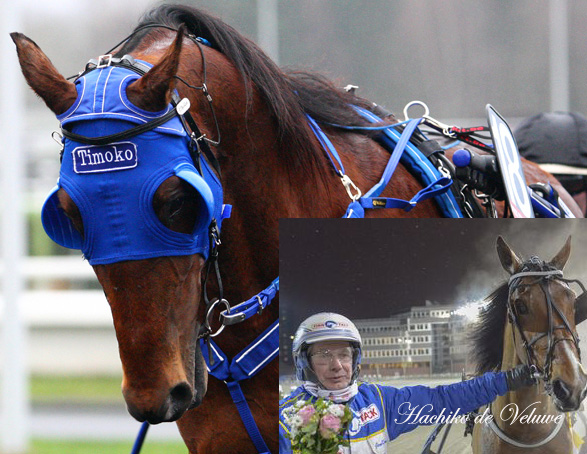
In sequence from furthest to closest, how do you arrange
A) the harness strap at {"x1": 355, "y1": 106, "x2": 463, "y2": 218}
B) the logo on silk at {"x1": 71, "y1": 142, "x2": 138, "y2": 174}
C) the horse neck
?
the harness strap at {"x1": 355, "y1": 106, "x2": 463, "y2": 218} → the logo on silk at {"x1": 71, "y1": 142, "x2": 138, "y2": 174} → the horse neck

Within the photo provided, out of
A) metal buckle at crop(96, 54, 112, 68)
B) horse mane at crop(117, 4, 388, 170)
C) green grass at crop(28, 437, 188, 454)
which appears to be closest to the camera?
metal buckle at crop(96, 54, 112, 68)

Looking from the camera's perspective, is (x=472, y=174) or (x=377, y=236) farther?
(x=472, y=174)

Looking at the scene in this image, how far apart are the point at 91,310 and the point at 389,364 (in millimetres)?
6493

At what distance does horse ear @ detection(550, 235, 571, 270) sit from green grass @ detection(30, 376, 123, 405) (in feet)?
21.0

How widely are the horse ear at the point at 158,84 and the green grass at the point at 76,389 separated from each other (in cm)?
615

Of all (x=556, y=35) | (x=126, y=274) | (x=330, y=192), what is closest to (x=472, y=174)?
(x=330, y=192)

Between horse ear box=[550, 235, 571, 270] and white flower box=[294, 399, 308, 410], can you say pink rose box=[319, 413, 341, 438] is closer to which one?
white flower box=[294, 399, 308, 410]

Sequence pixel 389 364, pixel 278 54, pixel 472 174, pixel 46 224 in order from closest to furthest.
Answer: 1. pixel 389 364
2. pixel 46 224
3. pixel 472 174
4. pixel 278 54

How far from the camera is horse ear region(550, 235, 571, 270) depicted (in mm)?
2092

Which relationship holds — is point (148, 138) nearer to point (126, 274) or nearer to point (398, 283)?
point (126, 274)

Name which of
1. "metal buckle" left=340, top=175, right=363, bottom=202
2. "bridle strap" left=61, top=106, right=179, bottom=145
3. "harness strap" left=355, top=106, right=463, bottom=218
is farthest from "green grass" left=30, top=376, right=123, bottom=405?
"bridle strap" left=61, top=106, right=179, bottom=145

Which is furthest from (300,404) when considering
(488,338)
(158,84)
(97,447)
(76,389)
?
(76,389)

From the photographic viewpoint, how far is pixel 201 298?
2389mm

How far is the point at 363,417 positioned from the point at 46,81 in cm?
108
